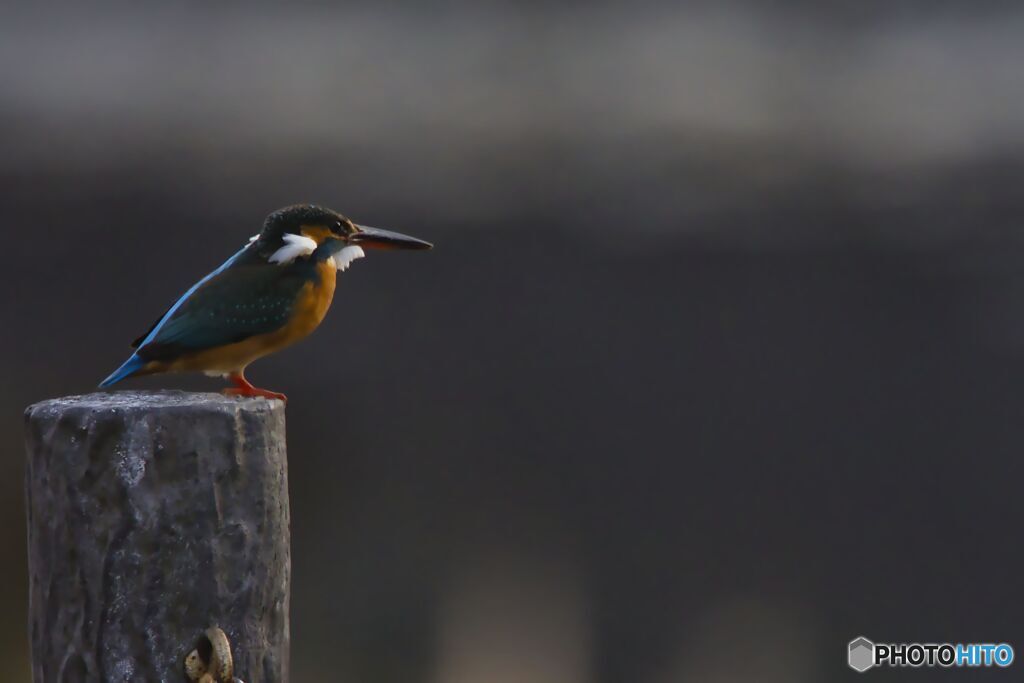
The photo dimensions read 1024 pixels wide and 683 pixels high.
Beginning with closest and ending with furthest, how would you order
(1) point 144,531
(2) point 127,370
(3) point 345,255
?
(1) point 144,531
(2) point 127,370
(3) point 345,255

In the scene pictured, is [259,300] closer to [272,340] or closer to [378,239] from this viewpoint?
[272,340]

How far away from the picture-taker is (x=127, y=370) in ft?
4.88

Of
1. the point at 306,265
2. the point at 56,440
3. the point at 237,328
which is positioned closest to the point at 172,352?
the point at 237,328

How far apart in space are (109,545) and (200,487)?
10 cm

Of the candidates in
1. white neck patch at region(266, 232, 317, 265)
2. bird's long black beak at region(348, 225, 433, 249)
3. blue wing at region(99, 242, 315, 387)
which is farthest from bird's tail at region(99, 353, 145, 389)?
bird's long black beak at region(348, 225, 433, 249)

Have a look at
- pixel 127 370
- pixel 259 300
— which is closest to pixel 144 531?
pixel 127 370

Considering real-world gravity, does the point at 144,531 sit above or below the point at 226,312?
below

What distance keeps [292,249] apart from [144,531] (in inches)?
23.6

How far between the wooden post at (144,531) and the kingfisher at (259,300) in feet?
1.02

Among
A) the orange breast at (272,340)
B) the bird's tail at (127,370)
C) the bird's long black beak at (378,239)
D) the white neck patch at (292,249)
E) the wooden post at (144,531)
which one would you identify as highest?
the bird's long black beak at (378,239)

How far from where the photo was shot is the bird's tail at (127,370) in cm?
143

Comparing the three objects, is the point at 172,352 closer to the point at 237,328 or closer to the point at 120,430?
the point at 237,328

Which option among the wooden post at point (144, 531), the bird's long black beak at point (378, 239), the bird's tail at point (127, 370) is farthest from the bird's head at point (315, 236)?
the wooden post at point (144, 531)

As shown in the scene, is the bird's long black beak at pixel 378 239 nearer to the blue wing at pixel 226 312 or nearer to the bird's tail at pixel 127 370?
the blue wing at pixel 226 312
